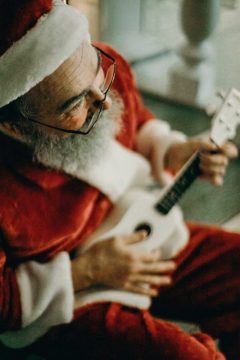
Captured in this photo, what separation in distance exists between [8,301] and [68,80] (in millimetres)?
364

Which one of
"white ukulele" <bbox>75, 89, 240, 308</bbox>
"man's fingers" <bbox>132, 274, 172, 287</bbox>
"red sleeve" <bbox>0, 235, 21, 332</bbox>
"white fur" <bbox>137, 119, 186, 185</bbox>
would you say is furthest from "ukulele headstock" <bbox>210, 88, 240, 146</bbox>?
"red sleeve" <bbox>0, 235, 21, 332</bbox>

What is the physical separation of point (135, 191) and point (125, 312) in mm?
246

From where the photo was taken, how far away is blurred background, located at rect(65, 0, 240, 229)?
1.38 meters

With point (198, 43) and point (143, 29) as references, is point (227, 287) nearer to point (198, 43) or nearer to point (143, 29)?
point (198, 43)

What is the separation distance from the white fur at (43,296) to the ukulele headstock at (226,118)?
1.14 ft

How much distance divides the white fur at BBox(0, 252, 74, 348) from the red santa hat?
297mm

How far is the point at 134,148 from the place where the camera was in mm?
1001

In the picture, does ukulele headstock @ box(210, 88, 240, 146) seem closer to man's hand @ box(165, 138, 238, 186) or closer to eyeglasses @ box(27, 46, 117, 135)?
man's hand @ box(165, 138, 238, 186)

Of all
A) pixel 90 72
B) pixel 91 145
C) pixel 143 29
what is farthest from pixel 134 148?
pixel 143 29

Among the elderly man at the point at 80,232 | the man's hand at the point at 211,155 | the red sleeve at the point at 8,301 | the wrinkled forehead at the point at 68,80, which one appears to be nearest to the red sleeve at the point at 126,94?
the elderly man at the point at 80,232

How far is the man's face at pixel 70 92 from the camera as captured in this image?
635 millimetres

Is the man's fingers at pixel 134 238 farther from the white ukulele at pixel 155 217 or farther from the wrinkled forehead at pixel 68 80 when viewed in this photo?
the wrinkled forehead at pixel 68 80

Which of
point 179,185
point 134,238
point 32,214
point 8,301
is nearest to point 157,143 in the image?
point 179,185

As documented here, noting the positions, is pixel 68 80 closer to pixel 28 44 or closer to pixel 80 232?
pixel 28 44
